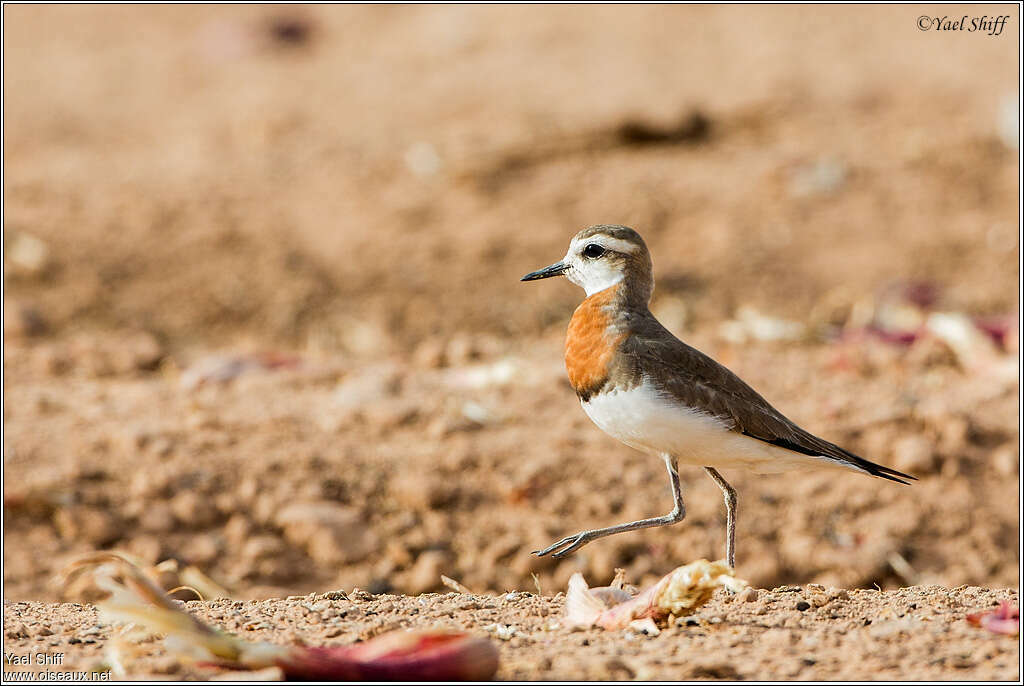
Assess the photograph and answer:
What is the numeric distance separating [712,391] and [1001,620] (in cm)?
121

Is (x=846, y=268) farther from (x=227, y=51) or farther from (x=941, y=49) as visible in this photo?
(x=227, y=51)

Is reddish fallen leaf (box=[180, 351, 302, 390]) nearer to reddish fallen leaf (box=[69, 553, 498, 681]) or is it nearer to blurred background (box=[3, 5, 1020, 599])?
blurred background (box=[3, 5, 1020, 599])

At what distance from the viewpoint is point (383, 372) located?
24.8 ft

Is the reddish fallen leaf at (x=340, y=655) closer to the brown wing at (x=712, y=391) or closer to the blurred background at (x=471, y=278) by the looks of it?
the brown wing at (x=712, y=391)

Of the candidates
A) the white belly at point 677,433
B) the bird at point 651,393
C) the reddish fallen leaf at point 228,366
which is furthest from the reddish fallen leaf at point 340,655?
the reddish fallen leaf at point 228,366

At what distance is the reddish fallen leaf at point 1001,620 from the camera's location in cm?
347

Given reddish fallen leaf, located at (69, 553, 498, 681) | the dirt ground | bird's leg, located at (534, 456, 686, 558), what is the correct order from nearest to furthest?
reddish fallen leaf, located at (69, 553, 498, 681)
bird's leg, located at (534, 456, 686, 558)
the dirt ground

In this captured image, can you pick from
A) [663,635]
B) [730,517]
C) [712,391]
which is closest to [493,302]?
[730,517]

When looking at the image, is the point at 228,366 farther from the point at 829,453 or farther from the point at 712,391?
the point at 829,453

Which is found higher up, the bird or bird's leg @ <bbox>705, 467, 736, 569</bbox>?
the bird

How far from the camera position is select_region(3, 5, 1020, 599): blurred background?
6.10 metres

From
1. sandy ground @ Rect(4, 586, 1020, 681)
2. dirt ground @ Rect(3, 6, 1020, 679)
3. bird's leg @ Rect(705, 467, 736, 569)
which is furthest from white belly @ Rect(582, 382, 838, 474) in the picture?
dirt ground @ Rect(3, 6, 1020, 679)

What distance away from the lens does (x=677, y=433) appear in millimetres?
4277

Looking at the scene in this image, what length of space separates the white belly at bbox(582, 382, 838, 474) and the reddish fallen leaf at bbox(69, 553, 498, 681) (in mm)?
1250
